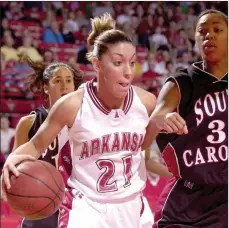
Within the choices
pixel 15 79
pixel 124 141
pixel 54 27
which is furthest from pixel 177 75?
pixel 54 27

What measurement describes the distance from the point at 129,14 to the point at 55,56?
116 inches

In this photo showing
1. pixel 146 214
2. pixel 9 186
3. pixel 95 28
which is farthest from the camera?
pixel 95 28

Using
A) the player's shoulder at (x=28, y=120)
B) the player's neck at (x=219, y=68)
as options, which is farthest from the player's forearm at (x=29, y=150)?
the player's shoulder at (x=28, y=120)

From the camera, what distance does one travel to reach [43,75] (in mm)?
5125

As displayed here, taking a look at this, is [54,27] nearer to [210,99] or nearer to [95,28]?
[95,28]

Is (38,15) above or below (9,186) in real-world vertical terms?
above

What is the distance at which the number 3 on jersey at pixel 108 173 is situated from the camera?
356 cm

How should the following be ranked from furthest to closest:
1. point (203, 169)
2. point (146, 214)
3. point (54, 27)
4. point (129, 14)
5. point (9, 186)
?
point (129, 14)
point (54, 27)
point (146, 214)
point (203, 169)
point (9, 186)

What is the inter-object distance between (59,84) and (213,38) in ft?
5.42

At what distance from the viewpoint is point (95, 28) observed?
13.8 ft

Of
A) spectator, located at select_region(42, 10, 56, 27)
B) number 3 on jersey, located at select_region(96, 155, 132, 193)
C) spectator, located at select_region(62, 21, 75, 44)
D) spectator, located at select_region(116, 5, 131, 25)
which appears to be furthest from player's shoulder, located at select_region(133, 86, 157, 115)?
spectator, located at select_region(116, 5, 131, 25)

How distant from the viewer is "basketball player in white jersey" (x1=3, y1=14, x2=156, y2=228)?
3.52 metres

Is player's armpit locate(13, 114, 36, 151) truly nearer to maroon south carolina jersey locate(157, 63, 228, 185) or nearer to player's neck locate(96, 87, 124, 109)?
player's neck locate(96, 87, 124, 109)

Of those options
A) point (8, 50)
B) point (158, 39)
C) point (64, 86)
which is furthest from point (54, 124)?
point (158, 39)
